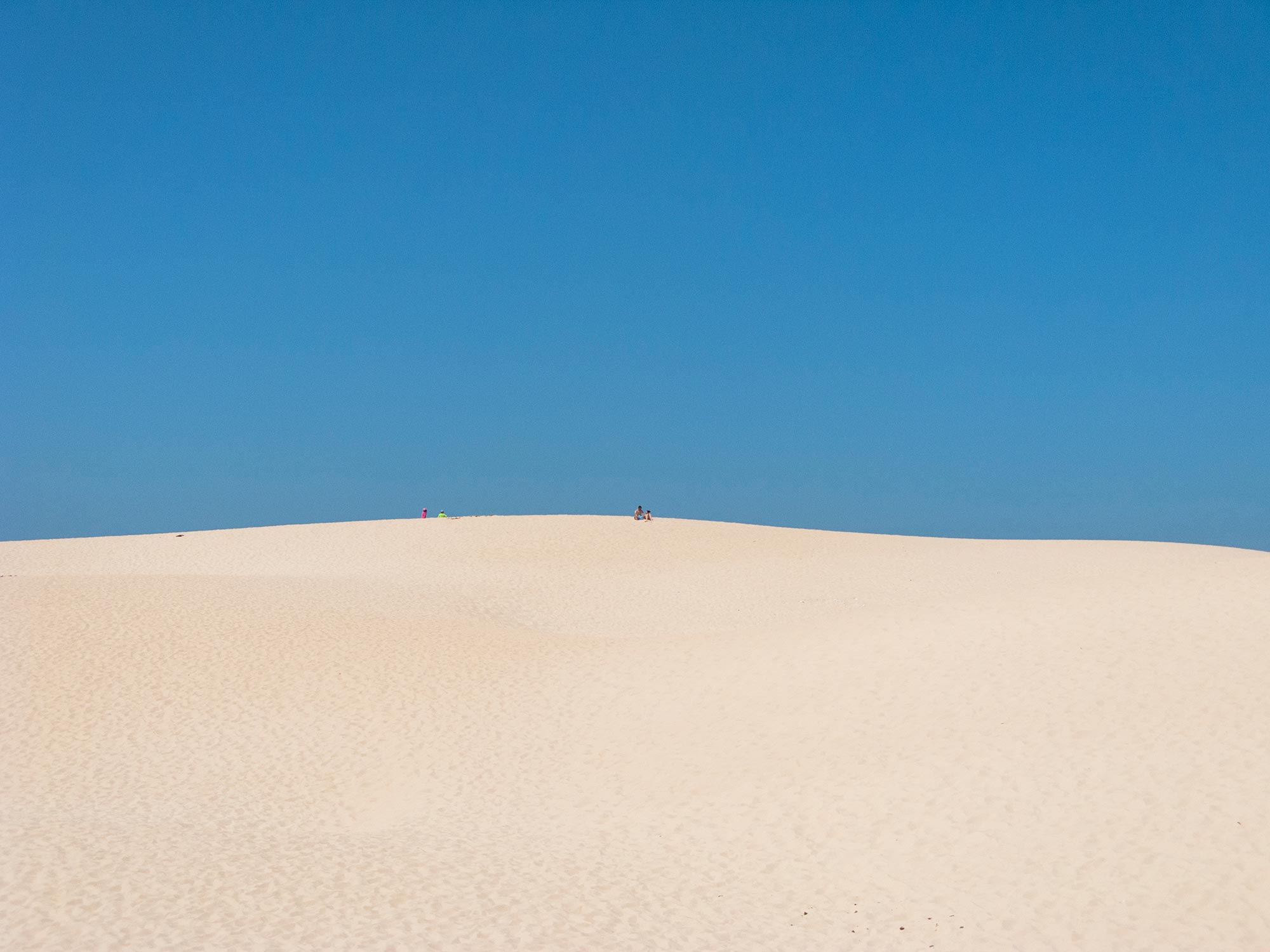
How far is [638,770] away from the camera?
15984mm

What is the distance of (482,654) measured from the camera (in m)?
23.0

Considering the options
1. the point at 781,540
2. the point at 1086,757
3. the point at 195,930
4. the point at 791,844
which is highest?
the point at 781,540

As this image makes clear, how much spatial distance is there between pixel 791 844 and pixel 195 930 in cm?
710

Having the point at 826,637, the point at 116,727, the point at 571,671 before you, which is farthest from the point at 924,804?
the point at 116,727

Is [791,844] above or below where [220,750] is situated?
below

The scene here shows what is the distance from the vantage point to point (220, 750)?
55.8 ft

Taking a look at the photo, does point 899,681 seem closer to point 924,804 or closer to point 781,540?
point 924,804

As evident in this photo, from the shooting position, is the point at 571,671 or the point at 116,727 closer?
the point at 116,727

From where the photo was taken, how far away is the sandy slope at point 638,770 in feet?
33.8

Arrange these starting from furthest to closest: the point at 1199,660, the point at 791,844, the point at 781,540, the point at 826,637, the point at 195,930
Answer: the point at 781,540
the point at 826,637
the point at 1199,660
the point at 791,844
the point at 195,930

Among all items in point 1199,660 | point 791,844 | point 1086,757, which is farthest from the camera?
point 1199,660

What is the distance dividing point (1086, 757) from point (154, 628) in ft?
65.6

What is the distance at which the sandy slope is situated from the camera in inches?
406

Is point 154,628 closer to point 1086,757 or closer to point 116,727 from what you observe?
point 116,727
